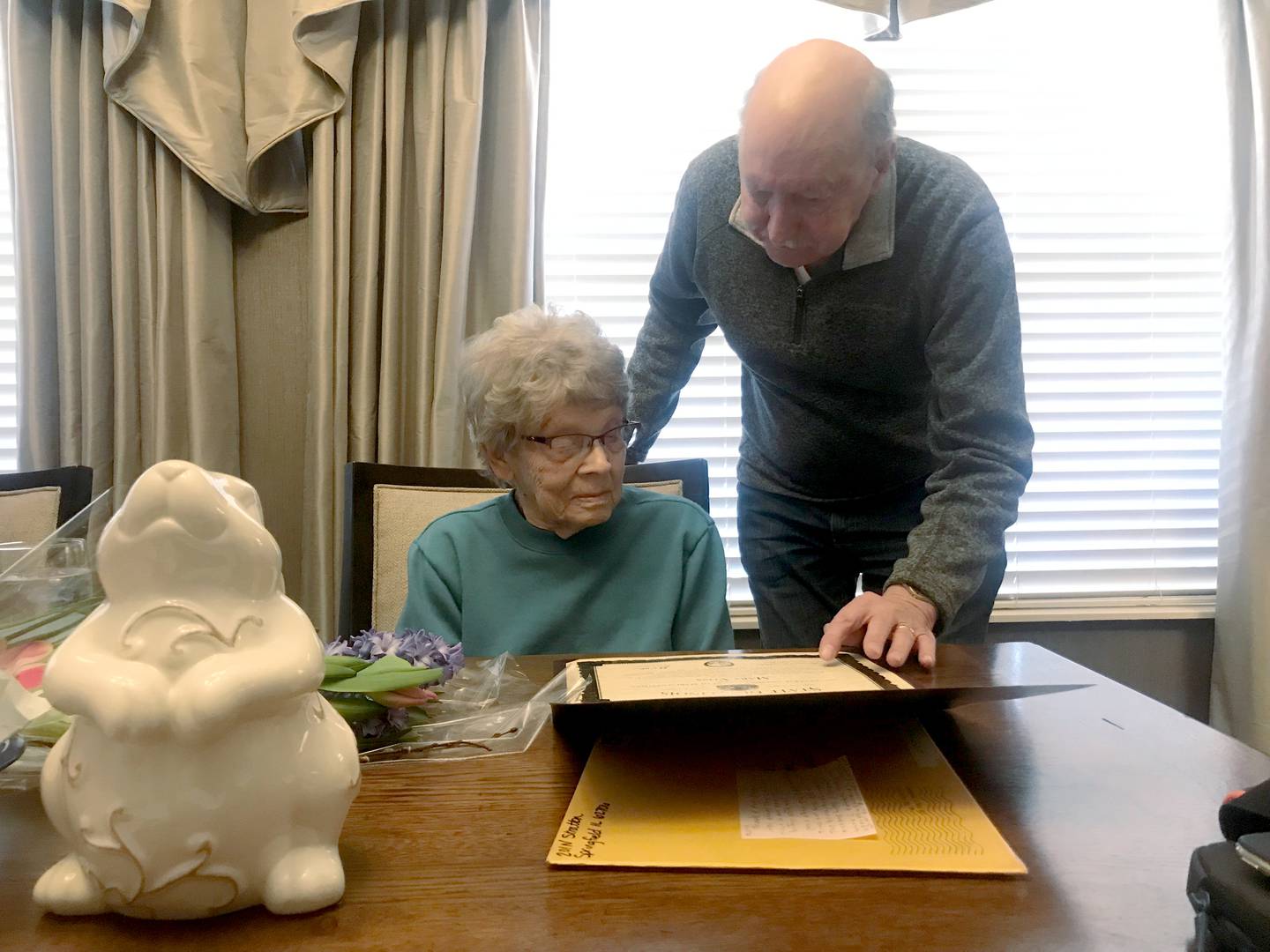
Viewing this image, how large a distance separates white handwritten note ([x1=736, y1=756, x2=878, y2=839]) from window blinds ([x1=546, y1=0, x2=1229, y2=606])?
182cm

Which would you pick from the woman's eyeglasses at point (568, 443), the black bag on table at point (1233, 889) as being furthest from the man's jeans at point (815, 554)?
the black bag on table at point (1233, 889)

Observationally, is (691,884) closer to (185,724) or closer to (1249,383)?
(185,724)

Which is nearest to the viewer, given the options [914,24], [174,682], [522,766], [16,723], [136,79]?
[174,682]

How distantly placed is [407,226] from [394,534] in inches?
39.1

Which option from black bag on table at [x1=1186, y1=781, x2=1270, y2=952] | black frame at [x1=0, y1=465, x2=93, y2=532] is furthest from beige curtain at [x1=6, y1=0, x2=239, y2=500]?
black bag on table at [x1=1186, y1=781, x2=1270, y2=952]

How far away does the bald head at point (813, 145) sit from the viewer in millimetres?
1280

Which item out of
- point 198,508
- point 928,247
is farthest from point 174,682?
point 928,247

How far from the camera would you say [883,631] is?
1014 mm

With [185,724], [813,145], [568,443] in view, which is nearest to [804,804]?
[185,724]

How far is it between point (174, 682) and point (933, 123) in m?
2.62

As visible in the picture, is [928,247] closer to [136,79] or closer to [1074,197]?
[1074,197]

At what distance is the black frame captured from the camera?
177 cm

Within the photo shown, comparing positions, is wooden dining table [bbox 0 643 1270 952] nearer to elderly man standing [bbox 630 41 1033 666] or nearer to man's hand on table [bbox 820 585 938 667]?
man's hand on table [bbox 820 585 938 667]

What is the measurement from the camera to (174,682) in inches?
18.7
